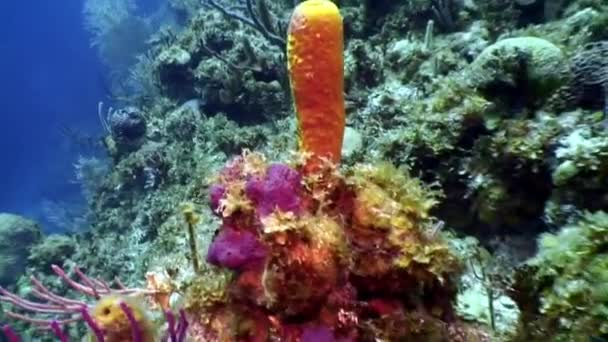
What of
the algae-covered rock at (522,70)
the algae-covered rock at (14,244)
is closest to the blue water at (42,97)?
the algae-covered rock at (14,244)

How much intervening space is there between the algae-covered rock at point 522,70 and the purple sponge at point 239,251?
2.25m

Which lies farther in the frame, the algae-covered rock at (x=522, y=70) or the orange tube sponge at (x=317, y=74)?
the algae-covered rock at (x=522, y=70)

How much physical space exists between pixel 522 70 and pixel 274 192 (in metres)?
2.20

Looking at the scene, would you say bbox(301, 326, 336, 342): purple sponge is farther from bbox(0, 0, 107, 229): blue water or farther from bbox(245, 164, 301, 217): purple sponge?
bbox(0, 0, 107, 229): blue water

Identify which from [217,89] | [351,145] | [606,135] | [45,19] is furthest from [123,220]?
[45,19]

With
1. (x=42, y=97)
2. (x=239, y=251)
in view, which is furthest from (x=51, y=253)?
(x=42, y=97)

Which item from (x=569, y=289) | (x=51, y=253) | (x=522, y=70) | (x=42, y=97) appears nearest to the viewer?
(x=569, y=289)

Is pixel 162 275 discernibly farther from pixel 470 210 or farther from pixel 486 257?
pixel 470 210

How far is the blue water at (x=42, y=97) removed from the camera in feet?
84.5

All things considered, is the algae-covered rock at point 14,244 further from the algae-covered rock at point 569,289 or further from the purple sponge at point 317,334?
the algae-covered rock at point 569,289

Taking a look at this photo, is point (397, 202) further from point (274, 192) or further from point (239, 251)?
point (239, 251)

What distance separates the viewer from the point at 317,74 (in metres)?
2.64

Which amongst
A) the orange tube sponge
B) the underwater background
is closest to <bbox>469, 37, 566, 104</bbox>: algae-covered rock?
the underwater background

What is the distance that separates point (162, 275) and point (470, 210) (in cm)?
201
